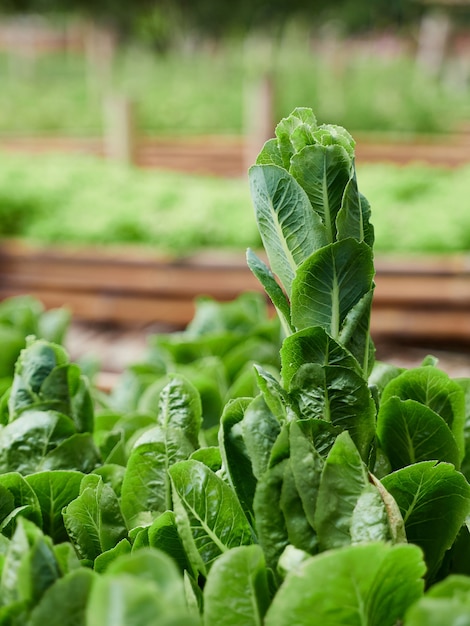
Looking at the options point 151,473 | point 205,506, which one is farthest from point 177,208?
point 205,506

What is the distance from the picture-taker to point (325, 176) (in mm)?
485

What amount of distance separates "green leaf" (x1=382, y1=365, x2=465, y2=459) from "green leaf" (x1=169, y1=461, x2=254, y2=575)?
173 mm

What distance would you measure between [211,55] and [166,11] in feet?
5.97

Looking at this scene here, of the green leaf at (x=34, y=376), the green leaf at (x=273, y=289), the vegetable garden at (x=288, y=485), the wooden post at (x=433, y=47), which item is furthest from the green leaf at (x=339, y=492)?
the wooden post at (x=433, y=47)

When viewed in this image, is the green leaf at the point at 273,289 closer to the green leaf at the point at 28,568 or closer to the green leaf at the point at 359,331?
the green leaf at the point at 359,331

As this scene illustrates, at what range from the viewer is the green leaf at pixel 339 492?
1.45 feet

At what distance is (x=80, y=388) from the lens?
2.40 feet

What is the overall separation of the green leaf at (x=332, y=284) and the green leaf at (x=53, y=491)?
0.75 feet

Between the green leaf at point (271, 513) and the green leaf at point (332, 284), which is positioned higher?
the green leaf at point (332, 284)

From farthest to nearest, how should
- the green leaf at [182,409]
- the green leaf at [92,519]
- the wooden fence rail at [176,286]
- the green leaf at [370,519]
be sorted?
the wooden fence rail at [176,286] < the green leaf at [182,409] < the green leaf at [92,519] < the green leaf at [370,519]

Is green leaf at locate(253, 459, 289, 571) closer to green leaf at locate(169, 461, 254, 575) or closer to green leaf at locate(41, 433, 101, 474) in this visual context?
green leaf at locate(169, 461, 254, 575)

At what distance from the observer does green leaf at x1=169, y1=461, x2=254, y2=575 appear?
1.62 ft

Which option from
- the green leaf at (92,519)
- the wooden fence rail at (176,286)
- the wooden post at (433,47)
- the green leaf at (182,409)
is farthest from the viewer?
the wooden post at (433,47)

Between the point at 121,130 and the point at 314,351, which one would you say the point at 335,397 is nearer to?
the point at 314,351
